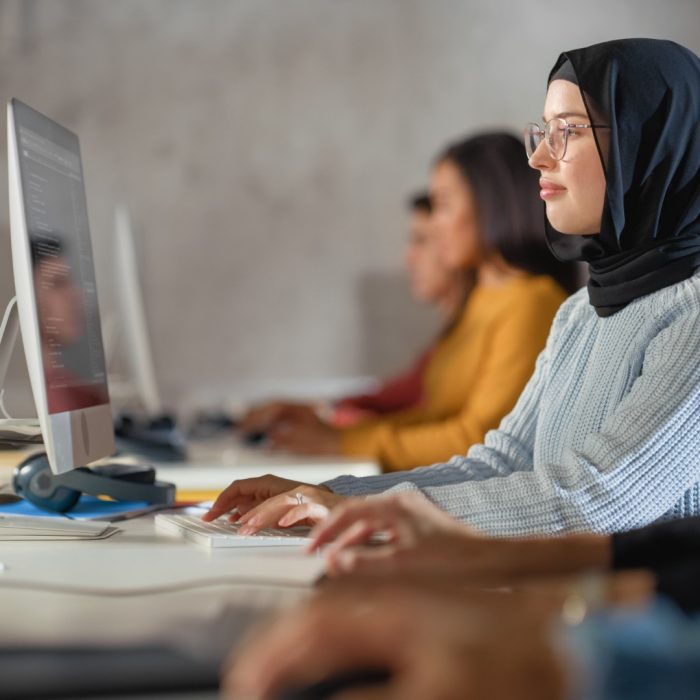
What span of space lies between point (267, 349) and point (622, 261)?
3.41 m

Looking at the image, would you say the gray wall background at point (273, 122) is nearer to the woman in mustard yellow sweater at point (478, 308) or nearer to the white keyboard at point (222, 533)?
the woman in mustard yellow sweater at point (478, 308)

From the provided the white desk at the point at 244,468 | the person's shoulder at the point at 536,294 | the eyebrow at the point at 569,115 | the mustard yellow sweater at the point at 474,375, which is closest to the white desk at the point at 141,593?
the eyebrow at the point at 569,115

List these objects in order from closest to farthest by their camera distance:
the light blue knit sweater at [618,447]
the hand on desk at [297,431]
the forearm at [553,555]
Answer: the forearm at [553,555]
the light blue knit sweater at [618,447]
the hand on desk at [297,431]

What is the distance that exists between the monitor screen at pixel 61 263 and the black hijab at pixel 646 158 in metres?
0.71

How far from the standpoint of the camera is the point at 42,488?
1.63 m

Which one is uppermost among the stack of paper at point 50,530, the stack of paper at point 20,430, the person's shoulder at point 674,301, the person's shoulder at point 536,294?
the person's shoulder at point 674,301

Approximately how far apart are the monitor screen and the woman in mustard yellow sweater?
1.10 m

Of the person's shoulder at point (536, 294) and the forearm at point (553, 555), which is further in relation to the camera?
the person's shoulder at point (536, 294)

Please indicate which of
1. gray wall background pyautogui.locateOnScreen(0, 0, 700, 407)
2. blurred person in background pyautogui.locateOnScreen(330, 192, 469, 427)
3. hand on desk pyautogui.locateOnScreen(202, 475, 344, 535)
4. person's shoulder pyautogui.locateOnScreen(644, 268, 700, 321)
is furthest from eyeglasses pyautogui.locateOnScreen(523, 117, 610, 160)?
gray wall background pyautogui.locateOnScreen(0, 0, 700, 407)

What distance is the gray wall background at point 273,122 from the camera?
4.80m

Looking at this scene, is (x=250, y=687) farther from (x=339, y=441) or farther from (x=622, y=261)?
(x=339, y=441)

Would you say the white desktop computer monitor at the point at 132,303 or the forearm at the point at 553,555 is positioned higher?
the white desktop computer monitor at the point at 132,303

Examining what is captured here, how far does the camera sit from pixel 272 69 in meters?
4.83

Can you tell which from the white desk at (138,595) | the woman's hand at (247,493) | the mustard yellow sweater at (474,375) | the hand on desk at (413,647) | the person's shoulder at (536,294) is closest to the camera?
the hand on desk at (413,647)
